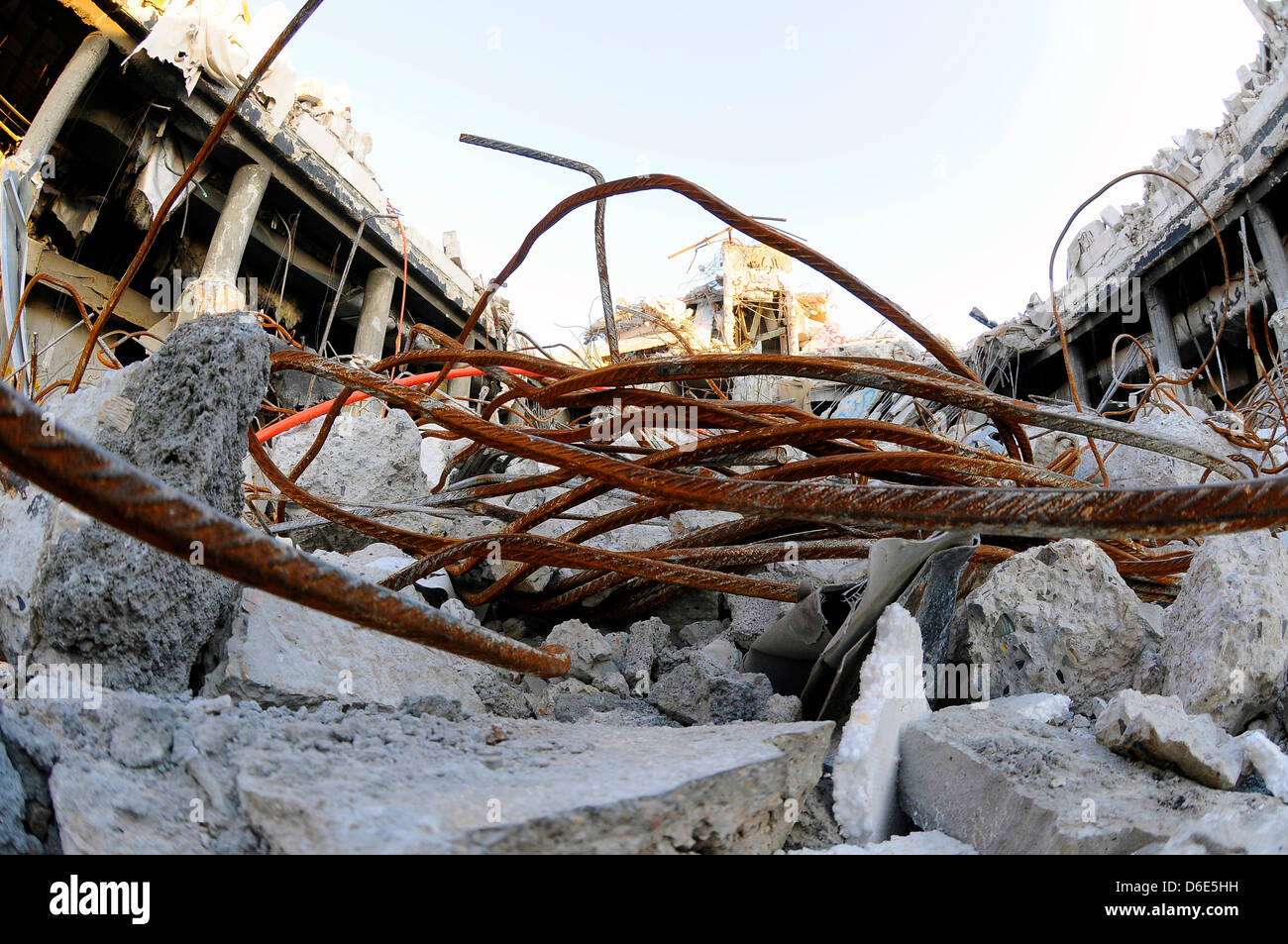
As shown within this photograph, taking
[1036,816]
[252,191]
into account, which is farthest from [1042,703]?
[252,191]

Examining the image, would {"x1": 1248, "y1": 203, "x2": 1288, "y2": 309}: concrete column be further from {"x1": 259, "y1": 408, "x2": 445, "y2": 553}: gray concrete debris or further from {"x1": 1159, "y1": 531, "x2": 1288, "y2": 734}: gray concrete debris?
{"x1": 259, "y1": 408, "x2": 445, "y2": 553}: gray concrete debris

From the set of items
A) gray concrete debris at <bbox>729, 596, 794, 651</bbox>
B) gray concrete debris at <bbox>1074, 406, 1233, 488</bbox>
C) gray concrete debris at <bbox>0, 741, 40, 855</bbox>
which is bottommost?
gray concrete debris at <bbox>0, 741, 40, 855</bbox>

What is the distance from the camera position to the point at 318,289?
9.04m

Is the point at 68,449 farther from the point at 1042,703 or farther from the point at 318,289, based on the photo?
the point at 318,289

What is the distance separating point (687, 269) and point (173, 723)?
54.1ft

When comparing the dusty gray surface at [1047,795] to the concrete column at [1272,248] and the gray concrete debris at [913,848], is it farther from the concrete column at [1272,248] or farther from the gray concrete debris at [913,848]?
the concrete column at [1272,248]

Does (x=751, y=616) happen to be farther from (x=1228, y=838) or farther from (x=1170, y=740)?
(x=1228, y=838)

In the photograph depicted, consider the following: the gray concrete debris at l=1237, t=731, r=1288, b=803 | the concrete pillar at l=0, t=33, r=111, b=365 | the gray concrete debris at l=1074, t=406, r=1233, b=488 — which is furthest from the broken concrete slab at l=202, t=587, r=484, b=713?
the concrete pillar at l=0, t=33, r=111, b=365

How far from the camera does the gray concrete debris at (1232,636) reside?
86 centimetres

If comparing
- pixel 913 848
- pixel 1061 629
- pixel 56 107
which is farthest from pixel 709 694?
pixel 56 107

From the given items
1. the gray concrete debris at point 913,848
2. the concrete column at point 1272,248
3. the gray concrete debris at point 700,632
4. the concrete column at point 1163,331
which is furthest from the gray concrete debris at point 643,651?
the concrete column at point 1163,331

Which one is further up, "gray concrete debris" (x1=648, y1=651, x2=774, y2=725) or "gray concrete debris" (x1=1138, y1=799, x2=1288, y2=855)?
"gray concrete debris" (x1=648, y1=651, x2=774, y2=725)

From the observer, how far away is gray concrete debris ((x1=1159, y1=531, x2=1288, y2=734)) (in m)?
0.86
